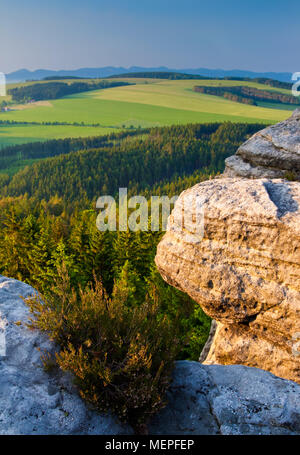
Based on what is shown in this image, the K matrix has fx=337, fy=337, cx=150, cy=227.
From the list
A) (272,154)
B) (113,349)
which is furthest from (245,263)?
(272,154)

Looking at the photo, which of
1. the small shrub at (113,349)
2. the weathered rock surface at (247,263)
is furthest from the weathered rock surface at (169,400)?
the weathered rock surface at (247,263)

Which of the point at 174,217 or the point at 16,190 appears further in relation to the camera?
the point at 16,190

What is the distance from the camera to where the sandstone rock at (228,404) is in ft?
31.0

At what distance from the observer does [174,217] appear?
15672mm

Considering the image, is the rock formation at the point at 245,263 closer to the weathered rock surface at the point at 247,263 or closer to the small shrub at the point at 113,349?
the weathered rock surface at the point at 247,263

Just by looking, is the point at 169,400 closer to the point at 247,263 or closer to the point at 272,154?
the point at 247,263

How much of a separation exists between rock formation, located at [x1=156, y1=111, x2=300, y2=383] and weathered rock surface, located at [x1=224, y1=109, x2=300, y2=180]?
271 inches

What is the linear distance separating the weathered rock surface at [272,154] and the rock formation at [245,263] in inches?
271

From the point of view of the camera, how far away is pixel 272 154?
2148 cm

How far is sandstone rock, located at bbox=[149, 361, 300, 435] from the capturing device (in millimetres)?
9453

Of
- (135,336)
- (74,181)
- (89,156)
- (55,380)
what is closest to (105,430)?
(55,380)

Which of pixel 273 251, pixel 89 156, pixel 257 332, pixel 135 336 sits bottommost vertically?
pixel 89 156

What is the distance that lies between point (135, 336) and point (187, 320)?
20.0m

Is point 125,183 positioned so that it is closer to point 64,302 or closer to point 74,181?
point 74,181
